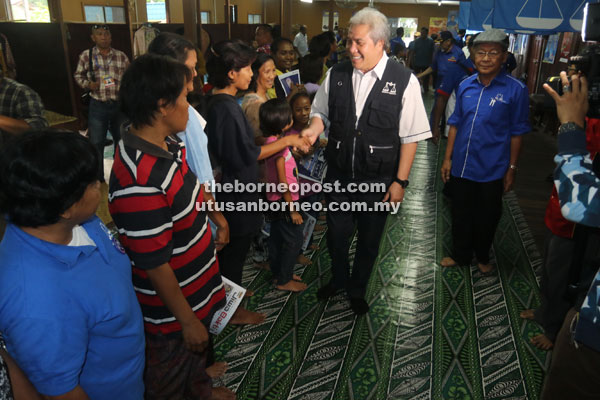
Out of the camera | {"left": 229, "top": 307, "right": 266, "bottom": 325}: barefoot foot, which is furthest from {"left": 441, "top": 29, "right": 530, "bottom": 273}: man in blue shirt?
{"left": 229, "top": 307, "right": 266, "bottom": 325}: barefoot foot

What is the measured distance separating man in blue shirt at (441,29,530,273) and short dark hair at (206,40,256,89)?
1469 millimetres

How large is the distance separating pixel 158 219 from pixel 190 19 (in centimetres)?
423

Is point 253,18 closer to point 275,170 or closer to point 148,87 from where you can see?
point 275,170

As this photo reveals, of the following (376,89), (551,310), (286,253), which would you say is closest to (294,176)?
(286,253)

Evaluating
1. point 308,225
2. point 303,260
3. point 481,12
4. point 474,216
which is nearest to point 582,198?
point 474,216

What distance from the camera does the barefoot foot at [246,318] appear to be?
2453 mm

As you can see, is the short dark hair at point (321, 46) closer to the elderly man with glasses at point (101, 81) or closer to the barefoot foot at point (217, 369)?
the elderly man with glasses at point (101, 81)

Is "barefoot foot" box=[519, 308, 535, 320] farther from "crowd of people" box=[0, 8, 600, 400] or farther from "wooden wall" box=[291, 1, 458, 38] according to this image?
"wooden wall" box=[291, 1, 458, 38]

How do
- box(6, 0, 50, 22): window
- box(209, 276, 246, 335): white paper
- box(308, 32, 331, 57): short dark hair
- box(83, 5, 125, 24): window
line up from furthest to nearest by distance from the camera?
box(83, 5, 125, 24): window < box(6, 0, 50, 22): window < box(308, 32, 331, 57): short dark hair < box(209, 276, 246, 335): white paper

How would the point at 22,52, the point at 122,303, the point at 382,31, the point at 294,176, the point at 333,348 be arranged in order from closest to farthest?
the point at 122,303 < the point at 382,31 < the point at 333,348 < the point at 294,176 < the point at 22,52

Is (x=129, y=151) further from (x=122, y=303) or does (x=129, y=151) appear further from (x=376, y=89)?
(x=376, y=89)

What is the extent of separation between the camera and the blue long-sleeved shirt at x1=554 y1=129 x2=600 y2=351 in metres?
1.21

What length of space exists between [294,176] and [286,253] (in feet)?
1.64

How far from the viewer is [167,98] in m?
1.30
